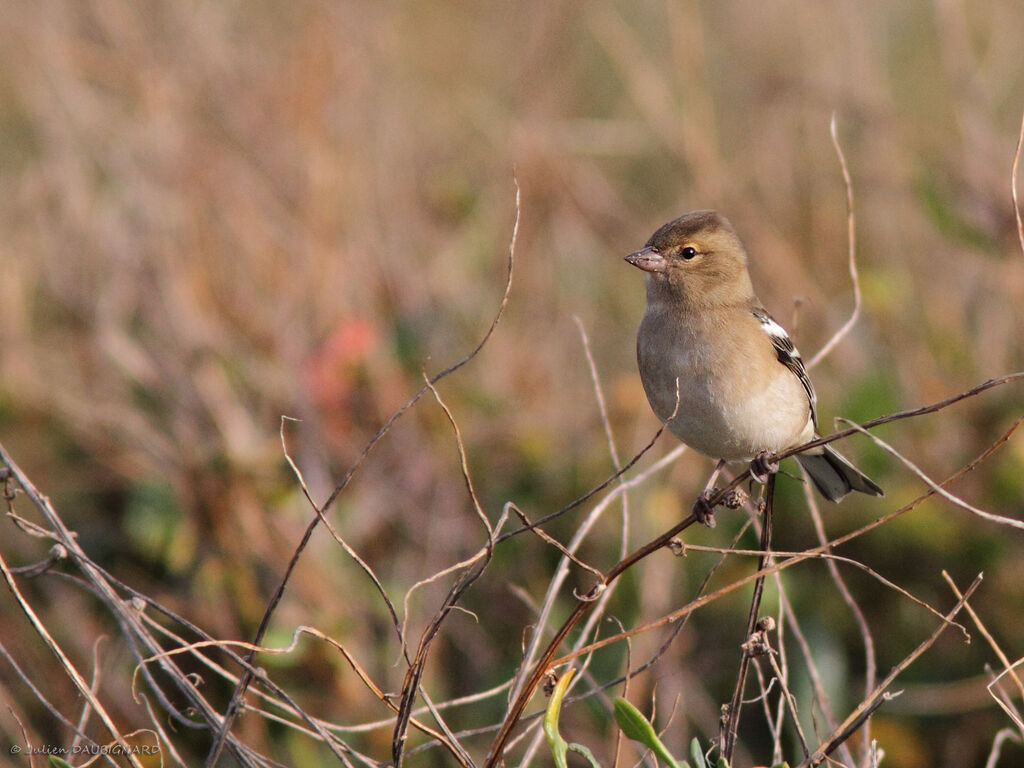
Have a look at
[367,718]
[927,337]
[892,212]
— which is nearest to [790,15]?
[892,212]

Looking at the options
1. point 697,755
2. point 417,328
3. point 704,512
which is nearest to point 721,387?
point 704,512

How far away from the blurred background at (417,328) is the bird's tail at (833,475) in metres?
0.98

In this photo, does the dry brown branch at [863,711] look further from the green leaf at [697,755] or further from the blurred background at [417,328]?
the blurred background at [417,328]

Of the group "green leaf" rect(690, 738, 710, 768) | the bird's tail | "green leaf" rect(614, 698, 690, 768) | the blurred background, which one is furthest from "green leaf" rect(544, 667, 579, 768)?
the blurred background

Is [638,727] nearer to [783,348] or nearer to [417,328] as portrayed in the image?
[783,348]

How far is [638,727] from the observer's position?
87.3 inches

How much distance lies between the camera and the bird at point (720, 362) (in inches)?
142

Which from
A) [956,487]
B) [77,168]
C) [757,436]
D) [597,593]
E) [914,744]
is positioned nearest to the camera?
[597,593]

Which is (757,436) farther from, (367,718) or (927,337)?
(927,337)

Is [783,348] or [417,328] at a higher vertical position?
[783,348]

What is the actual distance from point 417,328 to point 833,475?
2821mm

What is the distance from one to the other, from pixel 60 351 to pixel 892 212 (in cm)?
517

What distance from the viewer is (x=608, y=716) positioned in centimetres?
370

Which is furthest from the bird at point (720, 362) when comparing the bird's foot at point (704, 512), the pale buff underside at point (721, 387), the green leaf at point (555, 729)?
the green leaf at point (555, 729)
